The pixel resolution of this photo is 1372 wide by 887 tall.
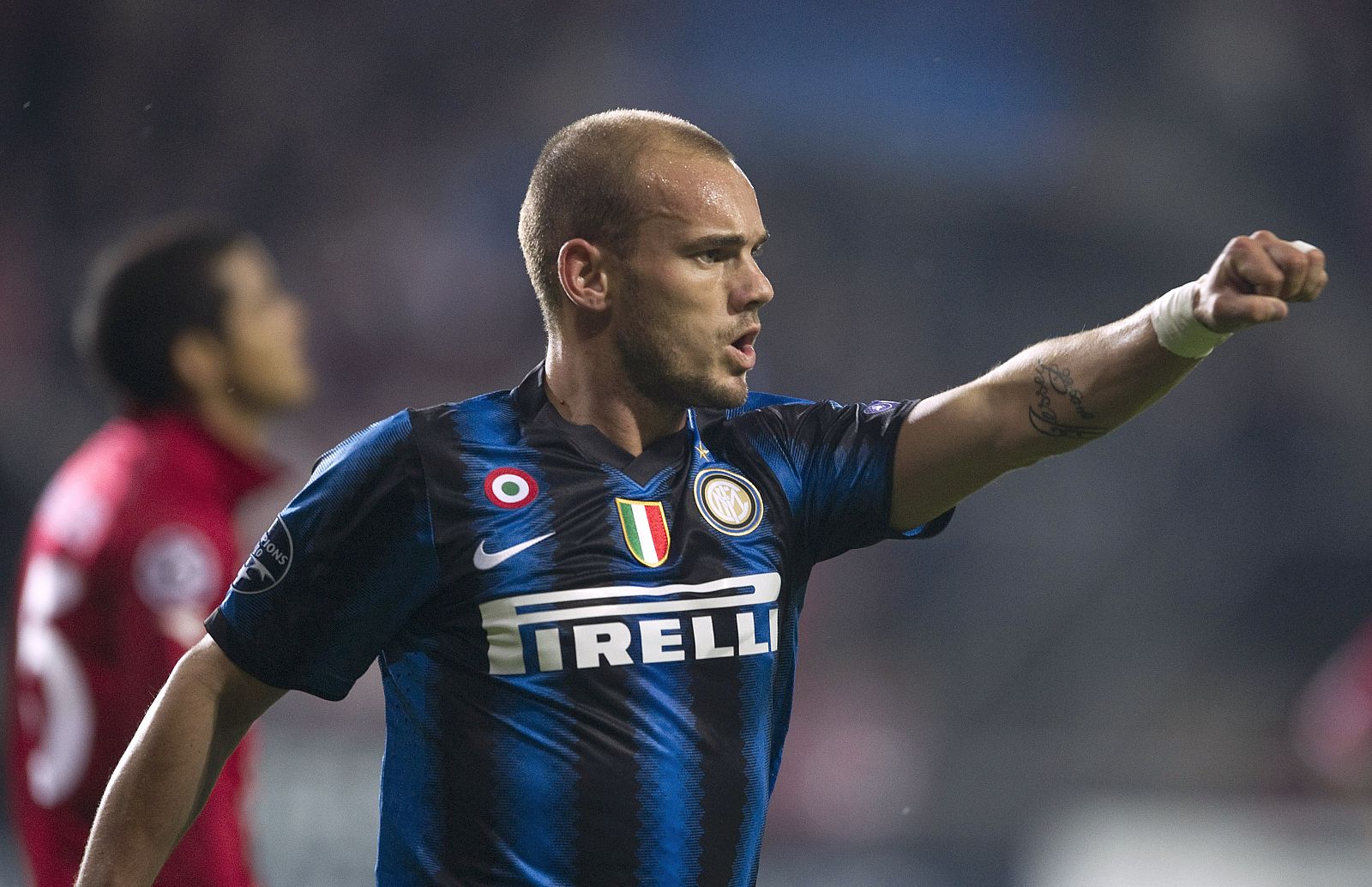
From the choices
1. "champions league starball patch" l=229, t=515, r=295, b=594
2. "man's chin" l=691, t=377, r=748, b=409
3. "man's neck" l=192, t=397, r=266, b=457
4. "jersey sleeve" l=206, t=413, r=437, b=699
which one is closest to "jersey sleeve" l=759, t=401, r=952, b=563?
"man's chin" l=691, t=377, r=748, b=409

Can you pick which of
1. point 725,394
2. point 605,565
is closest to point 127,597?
point 605,565

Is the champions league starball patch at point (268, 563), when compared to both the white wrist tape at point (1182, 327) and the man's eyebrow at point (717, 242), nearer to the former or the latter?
the man's eyebrow at point (717, 242)

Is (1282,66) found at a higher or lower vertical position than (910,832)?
higher

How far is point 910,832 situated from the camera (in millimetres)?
9688

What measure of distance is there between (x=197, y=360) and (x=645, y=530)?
2.17 m

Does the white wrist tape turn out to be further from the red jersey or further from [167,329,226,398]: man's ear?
[167,329,226,398]: man's ear

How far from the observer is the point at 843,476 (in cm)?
269

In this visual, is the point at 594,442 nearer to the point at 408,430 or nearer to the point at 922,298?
the point at 408,430

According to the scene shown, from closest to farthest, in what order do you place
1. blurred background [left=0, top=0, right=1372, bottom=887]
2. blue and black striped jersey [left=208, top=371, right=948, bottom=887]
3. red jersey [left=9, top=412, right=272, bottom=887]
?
blue and black striped jersey [left=208, top=371, right=948, bottom=887], red jersey [left=9, top=412, right=272, bottom=887], blurred background [left=0, top=0, right=1372, bottom=887]

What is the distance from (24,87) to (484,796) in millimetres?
10934

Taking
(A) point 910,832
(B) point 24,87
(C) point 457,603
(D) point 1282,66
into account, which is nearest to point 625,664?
(C) point 457,603

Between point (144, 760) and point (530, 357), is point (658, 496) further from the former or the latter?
point (530, 357)

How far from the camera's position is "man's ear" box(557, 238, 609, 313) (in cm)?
270

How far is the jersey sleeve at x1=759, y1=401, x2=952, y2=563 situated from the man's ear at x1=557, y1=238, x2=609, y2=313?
390 millimetres
